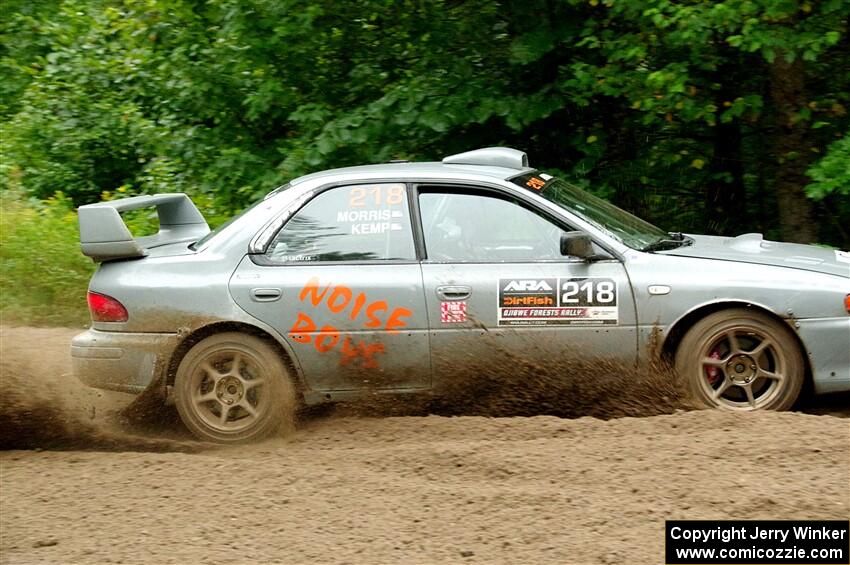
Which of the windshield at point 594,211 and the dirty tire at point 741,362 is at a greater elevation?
the windshield at point 594,211

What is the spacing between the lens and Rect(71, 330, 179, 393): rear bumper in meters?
6.45

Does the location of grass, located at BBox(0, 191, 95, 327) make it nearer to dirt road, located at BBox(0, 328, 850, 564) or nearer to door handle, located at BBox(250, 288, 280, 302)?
dirt road, located at BBox(0, 328, 850, 564)

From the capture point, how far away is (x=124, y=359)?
649 centimetres

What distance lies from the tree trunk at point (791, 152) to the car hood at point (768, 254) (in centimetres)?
271

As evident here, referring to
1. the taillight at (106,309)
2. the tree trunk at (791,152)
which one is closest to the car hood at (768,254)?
the tree trunk at (791,152)

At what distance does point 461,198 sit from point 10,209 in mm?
7005

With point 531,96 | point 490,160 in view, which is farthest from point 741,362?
point 531,96

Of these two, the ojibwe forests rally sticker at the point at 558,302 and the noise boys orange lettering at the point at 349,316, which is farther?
the noise boys orange lettering at the point at 349,316

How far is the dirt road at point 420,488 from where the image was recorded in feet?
14.9

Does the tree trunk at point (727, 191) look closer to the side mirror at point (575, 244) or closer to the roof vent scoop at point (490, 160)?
the roof vent scoop at point (490, 160)

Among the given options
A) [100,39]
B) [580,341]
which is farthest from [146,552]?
[100,39]

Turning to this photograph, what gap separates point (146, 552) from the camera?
15.1 ft

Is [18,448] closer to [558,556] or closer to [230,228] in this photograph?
[230,228]

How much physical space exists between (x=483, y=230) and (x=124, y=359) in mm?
2336
